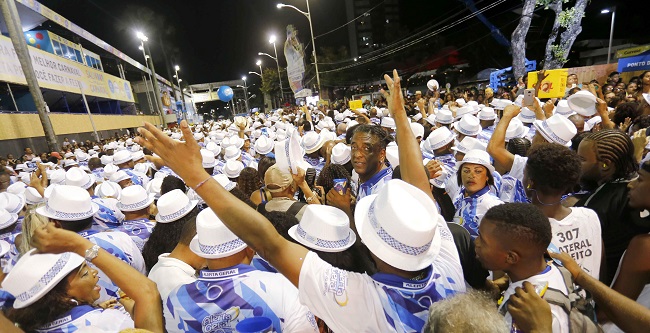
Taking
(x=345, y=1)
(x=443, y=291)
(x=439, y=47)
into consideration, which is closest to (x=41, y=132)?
(x=443, y=291)

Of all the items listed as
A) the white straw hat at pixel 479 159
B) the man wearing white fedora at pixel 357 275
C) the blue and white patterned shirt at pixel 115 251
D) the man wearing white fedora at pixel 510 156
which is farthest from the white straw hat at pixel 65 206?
the man wearing white fedora at pixel 510 156

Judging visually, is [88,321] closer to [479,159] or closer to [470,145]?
[479,159]

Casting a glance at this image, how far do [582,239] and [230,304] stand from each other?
7.55 feet

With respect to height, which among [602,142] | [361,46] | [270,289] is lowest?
[270,289]

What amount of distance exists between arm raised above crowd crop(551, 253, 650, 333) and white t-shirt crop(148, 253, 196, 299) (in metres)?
2.31

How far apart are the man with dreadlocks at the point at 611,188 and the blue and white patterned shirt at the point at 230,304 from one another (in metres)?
2.17

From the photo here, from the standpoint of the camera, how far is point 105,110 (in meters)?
35.9

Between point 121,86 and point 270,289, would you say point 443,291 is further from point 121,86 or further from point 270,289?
point 121,86

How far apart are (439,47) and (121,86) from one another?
1542 inches

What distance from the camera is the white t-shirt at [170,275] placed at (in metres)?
2.12

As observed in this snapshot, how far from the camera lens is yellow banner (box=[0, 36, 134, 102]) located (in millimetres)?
16766

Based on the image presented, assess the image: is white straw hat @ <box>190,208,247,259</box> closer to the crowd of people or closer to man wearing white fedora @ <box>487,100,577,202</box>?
the crowd of people

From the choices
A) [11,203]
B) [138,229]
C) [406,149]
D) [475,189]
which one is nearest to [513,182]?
[475,189]

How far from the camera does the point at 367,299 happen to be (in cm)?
152
